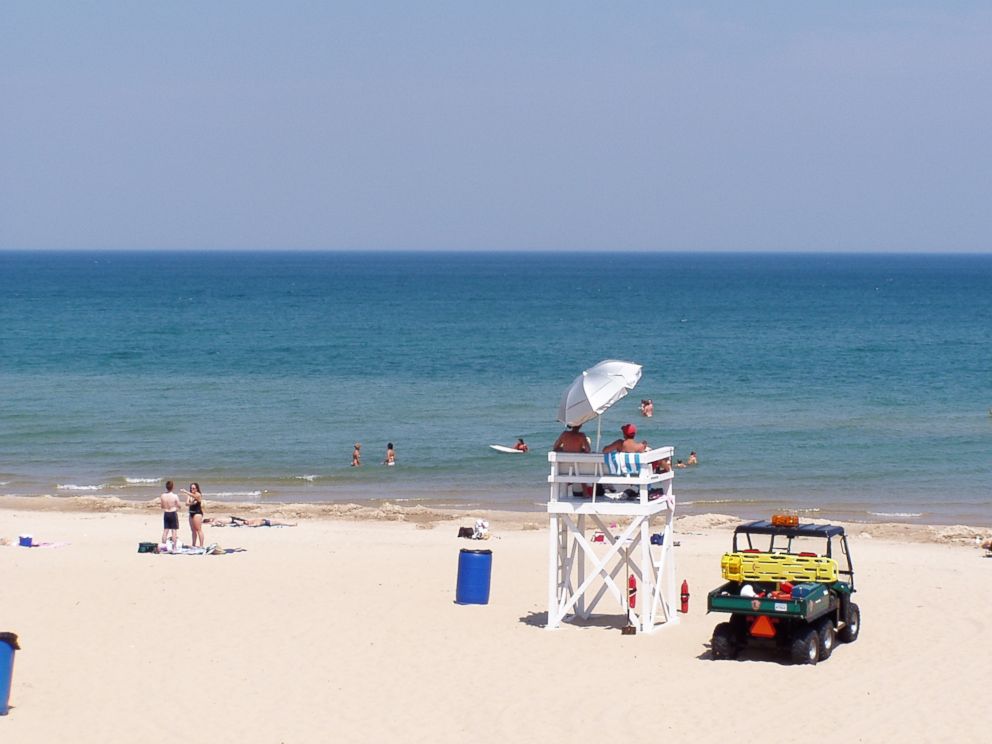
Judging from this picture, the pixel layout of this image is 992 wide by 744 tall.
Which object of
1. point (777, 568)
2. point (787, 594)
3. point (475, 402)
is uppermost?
point (777, 568)

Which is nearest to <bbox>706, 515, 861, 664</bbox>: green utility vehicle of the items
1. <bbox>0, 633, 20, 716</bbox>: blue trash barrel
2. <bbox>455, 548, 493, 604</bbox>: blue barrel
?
<bbox>455, 548, 493, 604</bbox>: blue barrel

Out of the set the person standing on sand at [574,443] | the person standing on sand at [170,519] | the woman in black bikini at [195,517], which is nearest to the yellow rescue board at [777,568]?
the person standing on sand at [574,443]

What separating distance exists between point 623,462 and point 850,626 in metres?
3.11

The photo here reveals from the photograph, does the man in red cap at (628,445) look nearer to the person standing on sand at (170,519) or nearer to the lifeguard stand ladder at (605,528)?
the lifeguard stand ladder at (605,528)

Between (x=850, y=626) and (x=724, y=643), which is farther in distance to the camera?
(x=850, y=626)

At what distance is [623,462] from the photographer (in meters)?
14.8

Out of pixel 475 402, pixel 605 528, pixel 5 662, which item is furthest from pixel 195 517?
pixel 475 402

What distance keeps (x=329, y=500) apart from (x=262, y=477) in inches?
125

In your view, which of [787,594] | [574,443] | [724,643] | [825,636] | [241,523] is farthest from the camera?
[241,523]

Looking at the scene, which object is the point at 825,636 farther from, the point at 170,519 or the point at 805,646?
the point at 170,519

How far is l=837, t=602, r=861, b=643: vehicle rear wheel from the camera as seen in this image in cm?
1494

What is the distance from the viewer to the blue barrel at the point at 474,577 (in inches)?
659

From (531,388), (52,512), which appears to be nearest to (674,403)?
(531,388)

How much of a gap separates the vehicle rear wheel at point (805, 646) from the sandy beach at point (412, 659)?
12 cm
